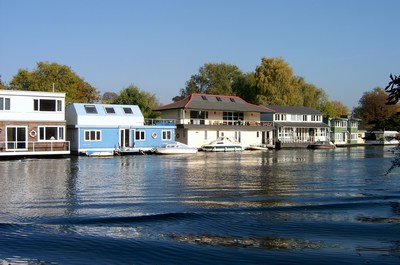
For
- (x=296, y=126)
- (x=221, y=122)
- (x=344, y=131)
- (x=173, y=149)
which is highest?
(x=221, y=122)

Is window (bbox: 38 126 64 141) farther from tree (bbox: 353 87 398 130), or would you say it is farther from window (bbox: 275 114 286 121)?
tree (bbox: 353 87 398 130)

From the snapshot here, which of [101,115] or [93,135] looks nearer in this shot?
[93,135]

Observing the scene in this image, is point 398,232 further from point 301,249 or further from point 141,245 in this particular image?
point 141,245

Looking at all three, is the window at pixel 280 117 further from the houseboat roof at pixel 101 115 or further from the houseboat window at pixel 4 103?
the houseboat window at pixel 4 103

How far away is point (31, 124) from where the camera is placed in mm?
40812

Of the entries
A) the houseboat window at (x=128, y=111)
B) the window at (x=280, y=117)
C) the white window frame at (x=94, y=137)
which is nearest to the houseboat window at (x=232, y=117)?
the window at (x=280, y=117)

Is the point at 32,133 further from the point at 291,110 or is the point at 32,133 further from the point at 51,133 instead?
the point at 291,110

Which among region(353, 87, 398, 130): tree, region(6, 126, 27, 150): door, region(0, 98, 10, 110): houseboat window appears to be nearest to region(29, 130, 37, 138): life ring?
region(6, 126, 27, 150): door

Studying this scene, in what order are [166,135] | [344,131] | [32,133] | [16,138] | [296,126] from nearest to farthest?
[16,138]
[32,133]
[166,135]
[296,126]
[344,131]

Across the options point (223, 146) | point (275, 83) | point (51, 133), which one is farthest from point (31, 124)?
Result: point (275, 83)

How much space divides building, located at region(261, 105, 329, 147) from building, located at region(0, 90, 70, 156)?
37114 mm

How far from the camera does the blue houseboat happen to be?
45.9 m

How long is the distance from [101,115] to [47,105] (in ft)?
21.2

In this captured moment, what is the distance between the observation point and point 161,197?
1661 cm
